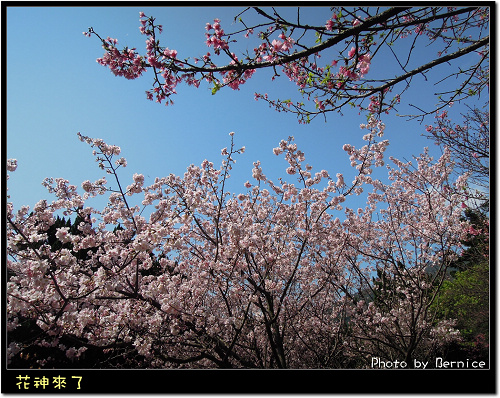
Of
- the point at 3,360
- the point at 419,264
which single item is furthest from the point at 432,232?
the point at 3,360

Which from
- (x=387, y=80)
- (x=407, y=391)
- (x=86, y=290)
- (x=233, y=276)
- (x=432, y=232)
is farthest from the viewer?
(x=432, y=232)

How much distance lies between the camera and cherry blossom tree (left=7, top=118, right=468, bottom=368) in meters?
2.89

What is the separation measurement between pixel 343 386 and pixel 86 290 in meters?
2.20

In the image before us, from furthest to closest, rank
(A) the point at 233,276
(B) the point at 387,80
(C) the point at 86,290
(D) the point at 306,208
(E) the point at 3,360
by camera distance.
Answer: (D) the point at 306,208 → (A) the point at 233,276 → (B) the point at 387,80 → (C) the point at 86,290 → (E) the point at 3,360

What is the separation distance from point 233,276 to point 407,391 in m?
2.15

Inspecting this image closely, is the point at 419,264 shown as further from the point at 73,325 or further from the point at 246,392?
the point at 73,325

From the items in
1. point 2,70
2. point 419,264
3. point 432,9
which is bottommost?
point 419,264

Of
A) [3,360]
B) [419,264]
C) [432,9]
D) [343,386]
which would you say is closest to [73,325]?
[3,360]

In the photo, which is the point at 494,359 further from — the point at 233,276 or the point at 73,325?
the point at 73,325

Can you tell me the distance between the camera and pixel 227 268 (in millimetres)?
3568

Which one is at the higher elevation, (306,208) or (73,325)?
(306,208)

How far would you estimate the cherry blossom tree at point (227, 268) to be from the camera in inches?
114

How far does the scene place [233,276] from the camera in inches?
148

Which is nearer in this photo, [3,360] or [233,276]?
[3,360]
